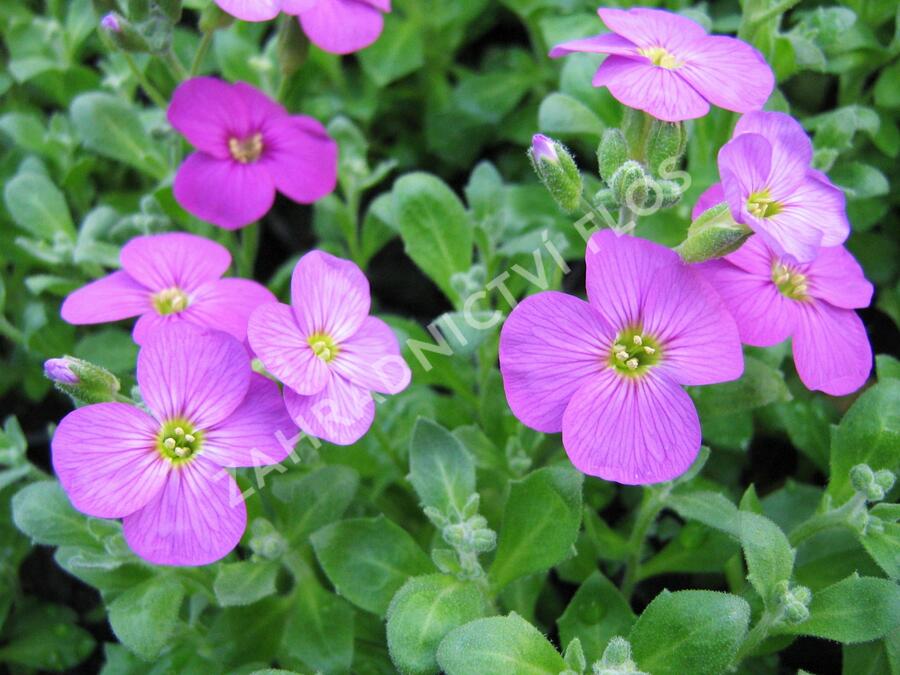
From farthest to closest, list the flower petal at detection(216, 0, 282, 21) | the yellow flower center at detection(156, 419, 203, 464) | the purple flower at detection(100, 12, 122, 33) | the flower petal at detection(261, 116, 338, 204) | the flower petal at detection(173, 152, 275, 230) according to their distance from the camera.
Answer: the flower petal at detection(261, 116, 338, 204) → the flower petal at detection(173, 152, 275, 230) → the purple flower at detection(100, 12, 122, 33) → the flower petal at detection(216, 0, 282, 21) → the yellow flower center at detection(156, 419, 203, 464)

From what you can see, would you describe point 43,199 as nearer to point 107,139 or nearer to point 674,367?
point 107,139

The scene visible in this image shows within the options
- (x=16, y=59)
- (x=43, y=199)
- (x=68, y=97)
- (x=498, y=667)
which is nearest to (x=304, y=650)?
(x=498, y=667)

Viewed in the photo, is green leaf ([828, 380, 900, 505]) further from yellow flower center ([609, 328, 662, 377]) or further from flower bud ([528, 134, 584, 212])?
flower bud ([528, 134, 584, 212])

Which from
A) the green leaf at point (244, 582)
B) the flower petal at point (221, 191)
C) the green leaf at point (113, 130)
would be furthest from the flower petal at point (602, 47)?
the green leaf at point (113, 130)

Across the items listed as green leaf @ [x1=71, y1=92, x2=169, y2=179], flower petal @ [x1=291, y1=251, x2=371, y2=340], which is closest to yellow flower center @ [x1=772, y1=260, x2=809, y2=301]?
flower petal @ [x1=291, y1=251, x2=371, y2=340]

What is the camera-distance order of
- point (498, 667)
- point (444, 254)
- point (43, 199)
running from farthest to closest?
point (43, 199) → point (444, 254) → point (498, 667)
